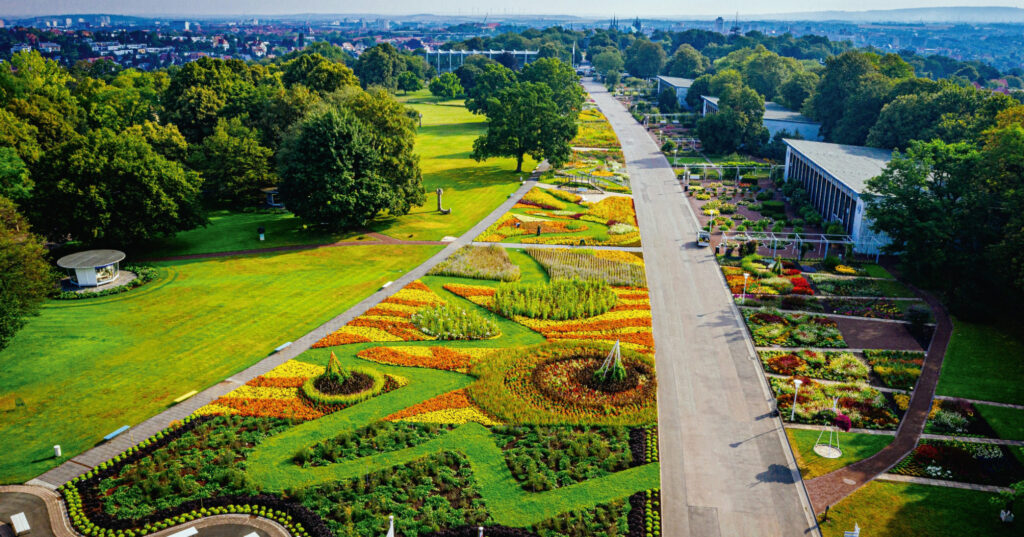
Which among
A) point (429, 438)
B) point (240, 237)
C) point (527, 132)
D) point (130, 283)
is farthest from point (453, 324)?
point (527, 132)

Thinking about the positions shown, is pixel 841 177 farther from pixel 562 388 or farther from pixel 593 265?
pixel 562 388

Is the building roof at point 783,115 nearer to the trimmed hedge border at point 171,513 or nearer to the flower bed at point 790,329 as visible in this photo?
the flower bed at point 790,329

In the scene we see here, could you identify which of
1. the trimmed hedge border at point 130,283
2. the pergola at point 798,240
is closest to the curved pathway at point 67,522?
the trimmed hedge border at point 130,283

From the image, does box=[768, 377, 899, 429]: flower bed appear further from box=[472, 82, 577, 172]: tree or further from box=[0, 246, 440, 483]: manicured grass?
box=[472, 82, 577, 172]: tree

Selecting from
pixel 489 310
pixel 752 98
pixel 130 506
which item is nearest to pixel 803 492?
pixel 489 310

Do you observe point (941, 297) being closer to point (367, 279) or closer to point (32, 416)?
point (367, 279)

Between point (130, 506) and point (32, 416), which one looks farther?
point (32, 416)
